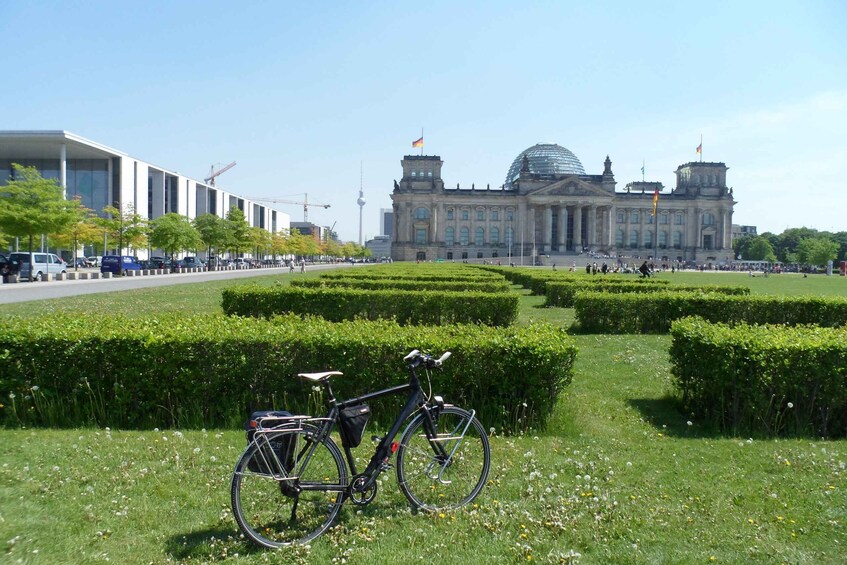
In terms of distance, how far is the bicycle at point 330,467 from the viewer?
4922mm

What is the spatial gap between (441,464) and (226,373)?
3615mm

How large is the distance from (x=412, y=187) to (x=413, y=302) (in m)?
115

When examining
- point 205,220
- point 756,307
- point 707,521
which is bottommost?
point 707,521

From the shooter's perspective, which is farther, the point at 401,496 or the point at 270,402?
the point at 270,402

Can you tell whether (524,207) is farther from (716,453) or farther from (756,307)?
(716,453)

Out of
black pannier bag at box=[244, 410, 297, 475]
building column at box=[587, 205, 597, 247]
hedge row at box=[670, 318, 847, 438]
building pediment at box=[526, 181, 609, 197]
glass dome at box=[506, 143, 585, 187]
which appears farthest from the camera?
glass dome at box=[506, 143, 585, 187]

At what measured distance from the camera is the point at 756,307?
56.8ft

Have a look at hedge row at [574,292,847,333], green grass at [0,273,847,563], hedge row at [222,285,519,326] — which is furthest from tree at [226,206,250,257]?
green grass at [0,273,847,563]

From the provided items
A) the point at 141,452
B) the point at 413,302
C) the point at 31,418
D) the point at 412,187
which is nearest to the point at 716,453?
the point at 141,452

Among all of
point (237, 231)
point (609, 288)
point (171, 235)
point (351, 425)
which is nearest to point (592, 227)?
point (237, 231)

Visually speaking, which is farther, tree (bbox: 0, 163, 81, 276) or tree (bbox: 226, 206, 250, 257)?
tree (bbox: 226, 206, 250, 257)

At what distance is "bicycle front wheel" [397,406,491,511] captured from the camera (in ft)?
17.9

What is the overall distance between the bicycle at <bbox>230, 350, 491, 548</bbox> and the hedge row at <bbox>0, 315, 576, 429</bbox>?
2.19 meters

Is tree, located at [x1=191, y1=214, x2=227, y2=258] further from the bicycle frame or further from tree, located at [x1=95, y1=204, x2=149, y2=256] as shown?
the bicycle frame
